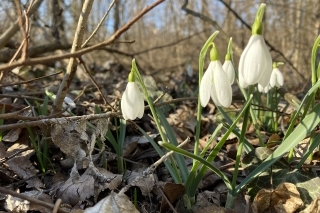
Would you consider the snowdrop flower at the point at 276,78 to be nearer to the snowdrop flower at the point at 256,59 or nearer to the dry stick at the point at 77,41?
the snowdrop flower at the point at 256,59

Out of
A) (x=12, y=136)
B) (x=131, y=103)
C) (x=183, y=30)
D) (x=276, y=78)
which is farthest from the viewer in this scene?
(x=183, y=30)

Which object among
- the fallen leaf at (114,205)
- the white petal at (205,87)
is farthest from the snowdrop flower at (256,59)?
the fallen leaf at (114,205)

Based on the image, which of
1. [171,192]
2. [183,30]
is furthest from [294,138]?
[183,30]

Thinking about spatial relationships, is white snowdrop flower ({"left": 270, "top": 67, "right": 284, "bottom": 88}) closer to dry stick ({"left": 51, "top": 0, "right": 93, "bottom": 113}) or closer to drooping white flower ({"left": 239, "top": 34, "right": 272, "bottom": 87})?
drooping white flower ({"left": 239, "top": 34, "right": 272, "bottom": 87})

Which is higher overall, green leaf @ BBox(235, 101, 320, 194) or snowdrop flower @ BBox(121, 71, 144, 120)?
snowdrop flower @ BBox(121, 71, 144, 120)

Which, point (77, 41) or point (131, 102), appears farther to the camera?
point (77, 41)

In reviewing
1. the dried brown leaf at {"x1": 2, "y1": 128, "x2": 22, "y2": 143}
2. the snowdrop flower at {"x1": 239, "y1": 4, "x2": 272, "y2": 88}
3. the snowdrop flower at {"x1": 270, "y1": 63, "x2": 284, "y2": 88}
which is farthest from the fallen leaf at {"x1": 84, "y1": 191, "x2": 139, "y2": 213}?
the snowdrop flower at {"x1": 270, "y1": 63, "x2": 284, "y2": 88}

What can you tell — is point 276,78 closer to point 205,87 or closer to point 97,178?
point 205,87
